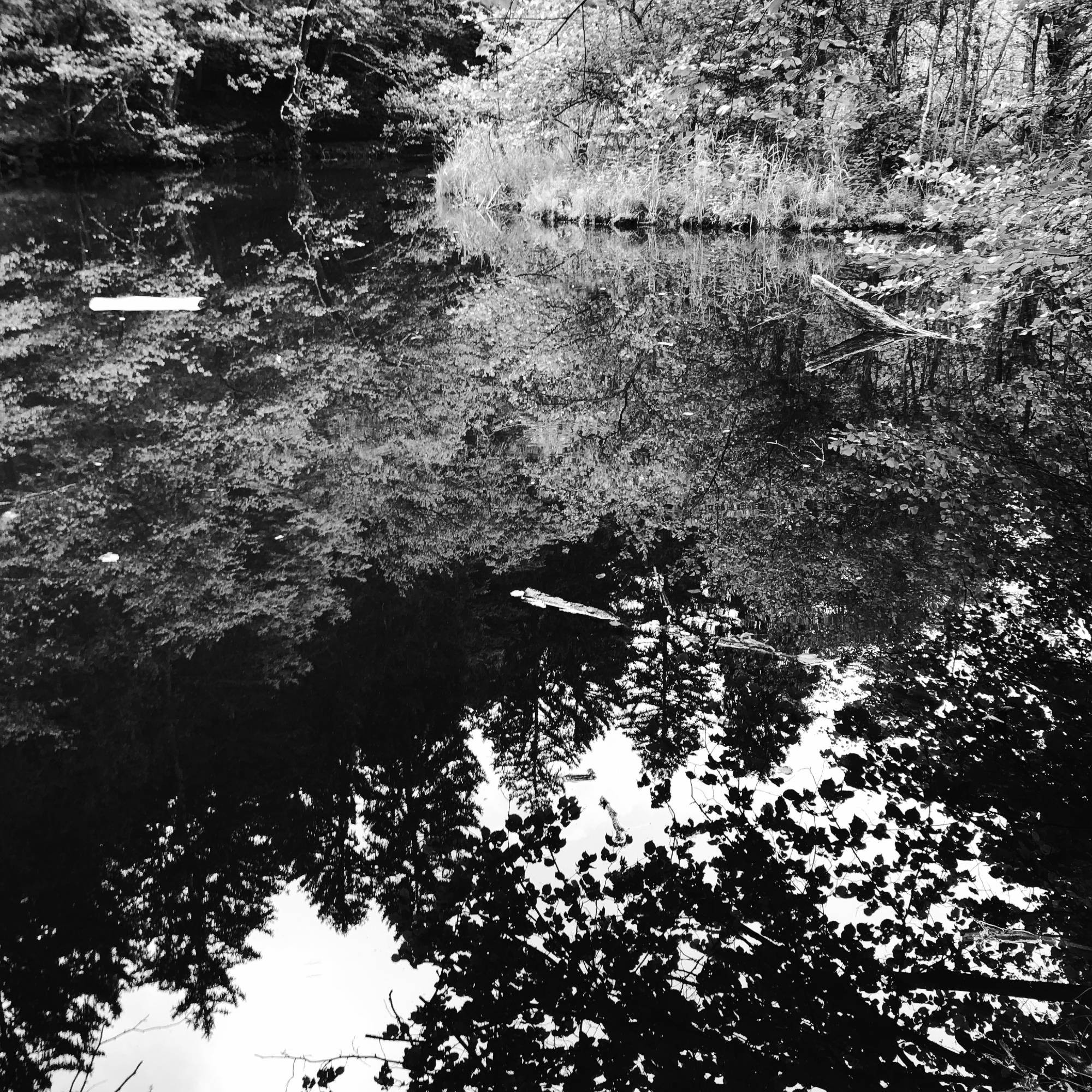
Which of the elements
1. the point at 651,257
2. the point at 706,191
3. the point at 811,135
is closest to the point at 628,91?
the point at 651,257

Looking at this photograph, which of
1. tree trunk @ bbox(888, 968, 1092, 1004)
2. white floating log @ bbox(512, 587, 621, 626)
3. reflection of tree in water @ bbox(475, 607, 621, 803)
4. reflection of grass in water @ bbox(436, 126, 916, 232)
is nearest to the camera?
tree trunk @ bbox(888, 968, 1092, 1004)

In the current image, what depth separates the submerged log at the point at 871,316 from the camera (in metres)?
6.30

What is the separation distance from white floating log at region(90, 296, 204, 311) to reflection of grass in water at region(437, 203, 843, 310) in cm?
354

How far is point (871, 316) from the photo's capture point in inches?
280

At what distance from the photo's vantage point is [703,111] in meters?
4.70

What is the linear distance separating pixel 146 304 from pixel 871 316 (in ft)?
21.4

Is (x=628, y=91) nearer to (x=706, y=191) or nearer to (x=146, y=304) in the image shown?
(x=146, y=304)

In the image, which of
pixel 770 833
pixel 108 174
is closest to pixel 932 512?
pixel 770 833

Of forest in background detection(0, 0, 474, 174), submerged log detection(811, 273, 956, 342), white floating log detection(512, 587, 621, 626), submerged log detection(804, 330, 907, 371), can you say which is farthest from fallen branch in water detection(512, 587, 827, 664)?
forest in background detection(0, 0, 474, 174)

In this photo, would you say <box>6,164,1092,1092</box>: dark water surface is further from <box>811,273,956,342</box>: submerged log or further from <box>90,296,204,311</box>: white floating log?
<box>90,296,204,311</box>: white floating log

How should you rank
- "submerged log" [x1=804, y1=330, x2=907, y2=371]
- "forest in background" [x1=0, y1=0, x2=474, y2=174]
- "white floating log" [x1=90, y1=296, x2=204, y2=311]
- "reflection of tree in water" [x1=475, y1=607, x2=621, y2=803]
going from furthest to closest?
"forest in background" [x1=0, y1=0, x2=474, y2=174], "white floating log" [x1=90, y1=296, x2=204, y2=311], "submerged log" [x1=804, y1=330, x2=907, y2=371], "reflection of tree in water" [x1=475, y1=607, x2=621, y2=803]

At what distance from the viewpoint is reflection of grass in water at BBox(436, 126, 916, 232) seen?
11.8m

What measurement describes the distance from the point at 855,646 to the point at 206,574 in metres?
2.49

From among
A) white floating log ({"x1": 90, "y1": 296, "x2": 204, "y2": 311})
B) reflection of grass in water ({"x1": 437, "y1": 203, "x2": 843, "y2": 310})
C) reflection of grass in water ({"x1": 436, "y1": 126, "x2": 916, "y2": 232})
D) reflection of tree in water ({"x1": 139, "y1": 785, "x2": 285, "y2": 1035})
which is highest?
reflection of grass in water ({"x1": 436, "y1": 126, "x2": 916, "y2": 232})
